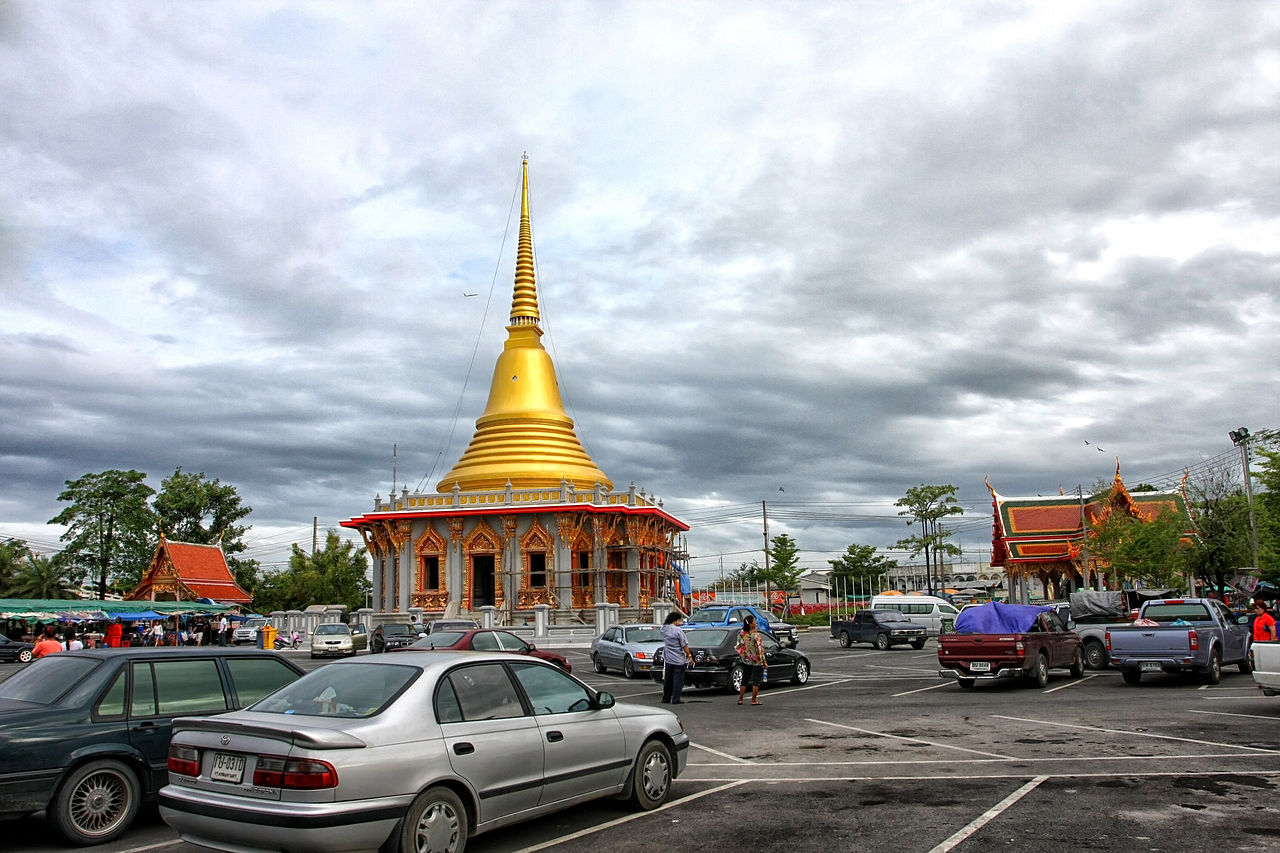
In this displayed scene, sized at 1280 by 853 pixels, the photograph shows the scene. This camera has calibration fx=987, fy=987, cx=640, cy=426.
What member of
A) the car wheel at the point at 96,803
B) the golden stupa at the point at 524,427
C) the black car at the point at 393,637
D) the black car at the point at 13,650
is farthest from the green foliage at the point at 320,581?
the car wheel at the point at 96,803

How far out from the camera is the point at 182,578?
53562 mm

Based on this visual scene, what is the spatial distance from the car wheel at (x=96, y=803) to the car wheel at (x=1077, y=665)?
17708 millimetres

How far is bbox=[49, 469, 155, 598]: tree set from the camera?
193 ft

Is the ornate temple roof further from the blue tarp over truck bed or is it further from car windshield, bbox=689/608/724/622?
the blue tarp over truck bed

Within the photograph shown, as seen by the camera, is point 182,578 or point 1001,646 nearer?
point 1001,646

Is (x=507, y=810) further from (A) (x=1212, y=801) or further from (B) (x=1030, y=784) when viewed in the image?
(A) (x=1212, y=801)

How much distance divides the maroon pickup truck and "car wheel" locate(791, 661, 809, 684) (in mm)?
3024

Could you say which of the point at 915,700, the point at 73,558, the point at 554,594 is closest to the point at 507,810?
the point at 915,700

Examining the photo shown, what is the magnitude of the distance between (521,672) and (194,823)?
2505 mm

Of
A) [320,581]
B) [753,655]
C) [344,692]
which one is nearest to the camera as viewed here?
[344,692]

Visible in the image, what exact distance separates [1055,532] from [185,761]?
180ft

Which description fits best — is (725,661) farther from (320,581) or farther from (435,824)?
(320,581)

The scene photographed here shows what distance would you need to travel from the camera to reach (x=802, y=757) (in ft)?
36.4

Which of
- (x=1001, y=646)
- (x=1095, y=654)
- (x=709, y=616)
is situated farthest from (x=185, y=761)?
(x=709, y=616)
